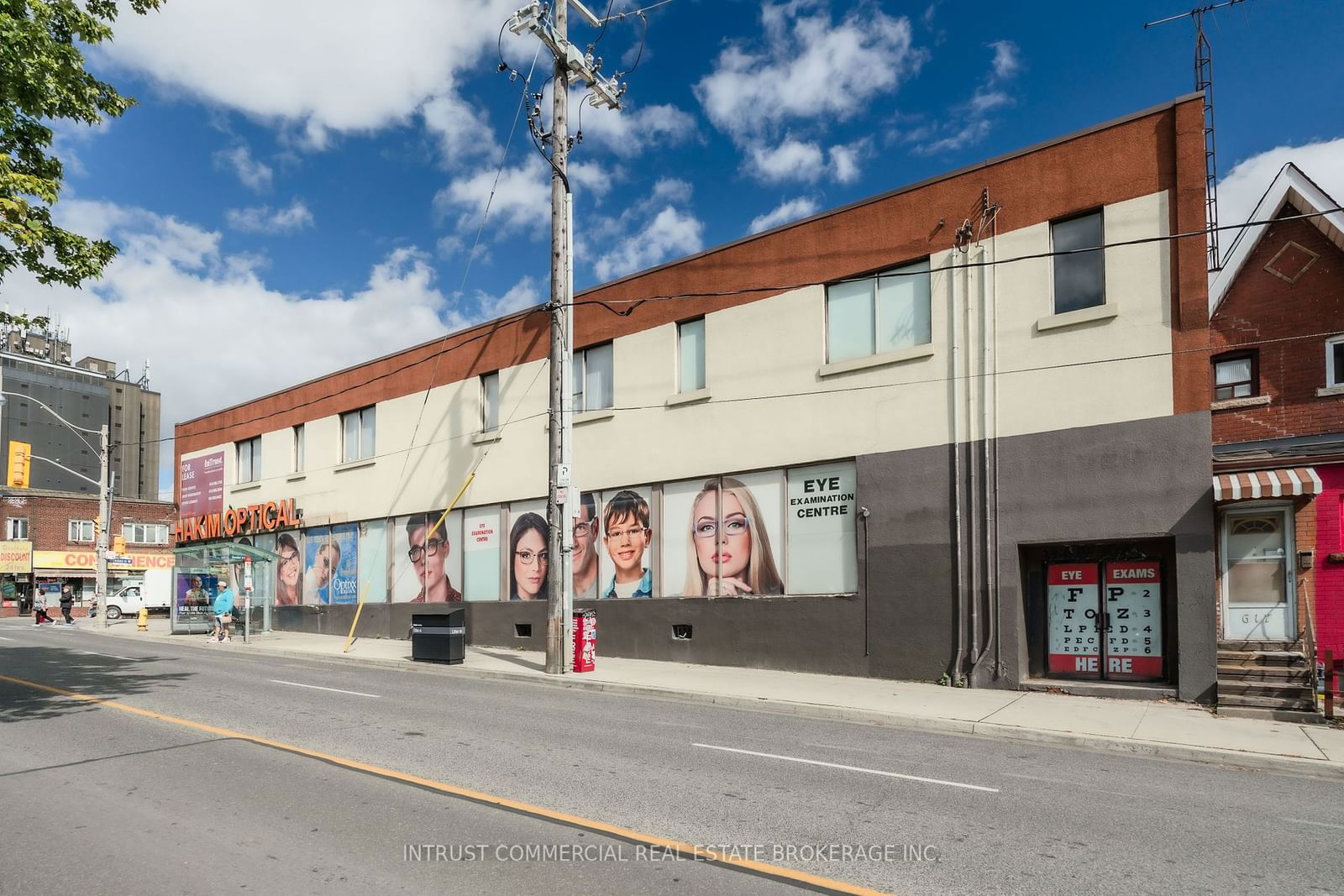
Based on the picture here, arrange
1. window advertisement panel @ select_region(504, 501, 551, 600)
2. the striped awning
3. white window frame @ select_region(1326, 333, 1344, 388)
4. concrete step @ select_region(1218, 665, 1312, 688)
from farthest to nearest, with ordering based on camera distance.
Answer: window advertisement panel @ select_region(504, 501, 551, 600), white window frame @ select_region(1326, 333, 1344, 388), the striped awning, concrete step @ select_region(1218, 665, 1312, 688)

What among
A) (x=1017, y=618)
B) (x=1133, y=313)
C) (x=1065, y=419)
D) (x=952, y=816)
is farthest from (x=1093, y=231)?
(x=952, y=816)

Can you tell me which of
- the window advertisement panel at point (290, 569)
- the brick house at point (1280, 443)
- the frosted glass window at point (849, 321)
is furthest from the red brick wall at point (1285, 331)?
the window advertisement panel at point (290, 569)

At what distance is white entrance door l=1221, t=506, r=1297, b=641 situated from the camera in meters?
12.7

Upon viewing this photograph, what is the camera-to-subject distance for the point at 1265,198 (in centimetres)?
A: 1861

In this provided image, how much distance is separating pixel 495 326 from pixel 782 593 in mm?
10657

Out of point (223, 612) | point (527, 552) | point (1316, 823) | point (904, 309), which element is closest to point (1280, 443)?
point (904, 309)

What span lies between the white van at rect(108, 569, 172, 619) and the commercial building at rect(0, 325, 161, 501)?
2423 centimetres

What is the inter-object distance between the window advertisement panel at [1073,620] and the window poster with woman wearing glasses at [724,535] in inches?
189

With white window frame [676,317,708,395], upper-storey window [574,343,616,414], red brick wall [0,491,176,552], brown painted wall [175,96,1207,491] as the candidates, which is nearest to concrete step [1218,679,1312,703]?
brown painted wall [175,96,1207,491]

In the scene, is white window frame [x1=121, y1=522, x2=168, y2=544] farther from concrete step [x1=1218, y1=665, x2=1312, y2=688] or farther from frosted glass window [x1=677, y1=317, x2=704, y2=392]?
concrete step [x1=1218, y1=665, x2=1312, y2=688]

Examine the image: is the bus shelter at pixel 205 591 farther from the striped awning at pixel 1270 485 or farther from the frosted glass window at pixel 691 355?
the striped awning at pixel 1270 485

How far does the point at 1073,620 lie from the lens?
556 inches

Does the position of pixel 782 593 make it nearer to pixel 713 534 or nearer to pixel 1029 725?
pixel 713 534

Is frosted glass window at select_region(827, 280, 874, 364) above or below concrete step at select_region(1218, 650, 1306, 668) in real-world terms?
above
